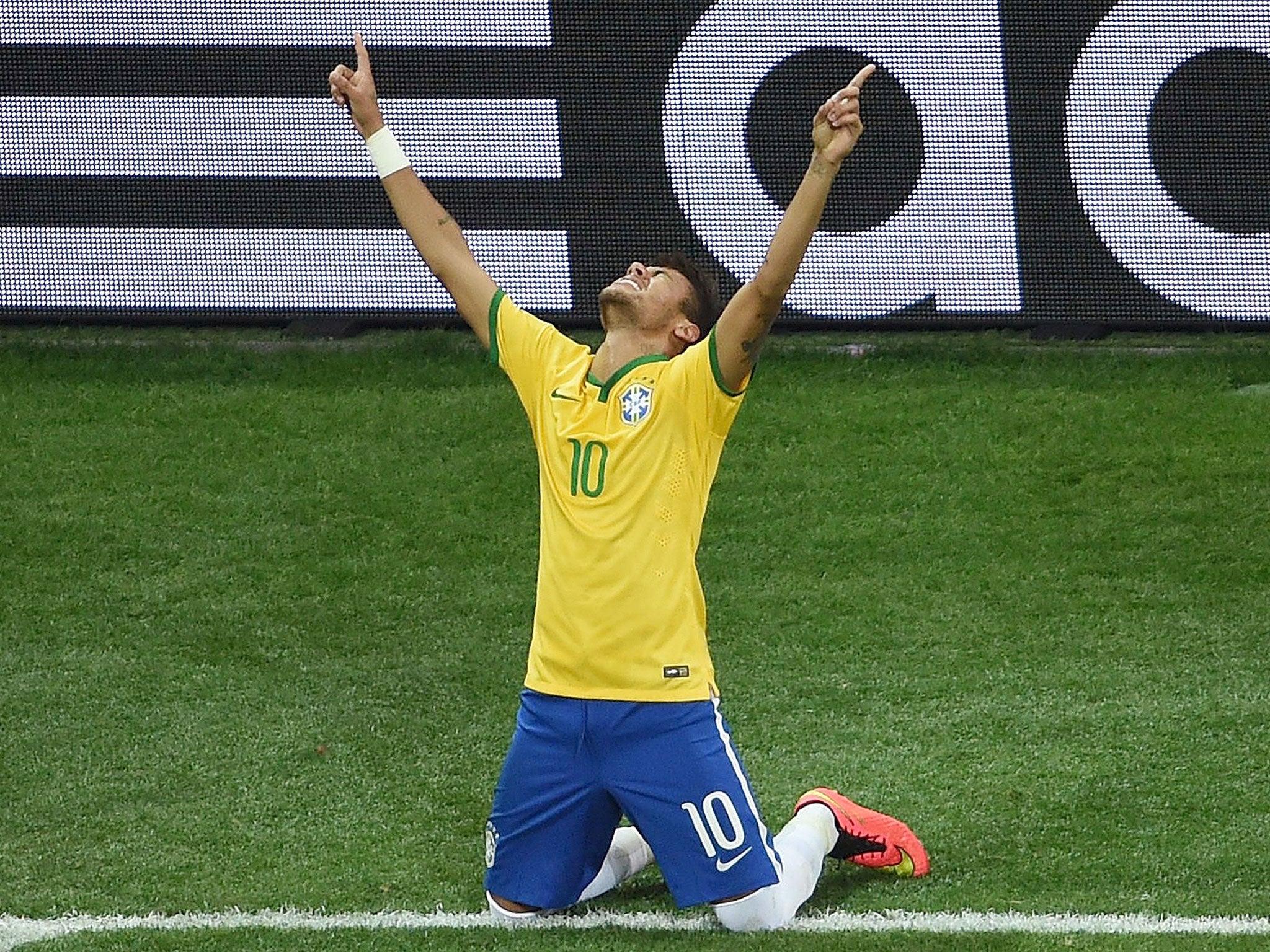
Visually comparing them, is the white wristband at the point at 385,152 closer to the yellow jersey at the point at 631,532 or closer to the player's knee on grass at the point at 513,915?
the yellow jersey at the point at 631,532

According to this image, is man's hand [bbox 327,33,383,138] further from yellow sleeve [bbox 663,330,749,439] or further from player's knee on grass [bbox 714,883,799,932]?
player's knee on grass [bbox 714,883,799,932]

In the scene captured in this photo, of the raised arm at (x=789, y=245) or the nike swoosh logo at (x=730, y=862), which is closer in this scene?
the raised arm at (x=789, y=245)

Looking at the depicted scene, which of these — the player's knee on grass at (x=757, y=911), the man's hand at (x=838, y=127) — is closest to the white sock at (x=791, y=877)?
the player's knee on grass at (x=757, y=911)

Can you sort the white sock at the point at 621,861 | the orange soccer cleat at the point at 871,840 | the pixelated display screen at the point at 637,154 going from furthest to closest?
1. the pixelated display screen at the point at 637,154
2. the orange soccer cleat at the point at 871,840
3. the white sock at the point at 621,861

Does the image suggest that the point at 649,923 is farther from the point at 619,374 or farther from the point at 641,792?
the point at 619,374

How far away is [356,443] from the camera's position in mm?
7844

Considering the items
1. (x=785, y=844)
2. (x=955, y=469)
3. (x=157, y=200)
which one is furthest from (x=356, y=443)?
(x=785, y=844)

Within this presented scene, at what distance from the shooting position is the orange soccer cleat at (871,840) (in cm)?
462

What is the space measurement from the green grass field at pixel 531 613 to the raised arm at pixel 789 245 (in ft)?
4.66

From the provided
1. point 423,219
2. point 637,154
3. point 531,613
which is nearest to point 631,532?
point 423,219

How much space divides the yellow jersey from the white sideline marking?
65 centimetres

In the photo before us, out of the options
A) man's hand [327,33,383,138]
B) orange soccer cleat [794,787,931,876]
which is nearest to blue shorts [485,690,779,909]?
orange soccer cleat [794,787,931,876]

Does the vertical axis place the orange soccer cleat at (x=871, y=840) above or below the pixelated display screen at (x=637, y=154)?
below

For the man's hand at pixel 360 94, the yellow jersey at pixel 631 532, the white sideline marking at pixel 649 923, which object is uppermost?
the man's hand at pixel 360 94
